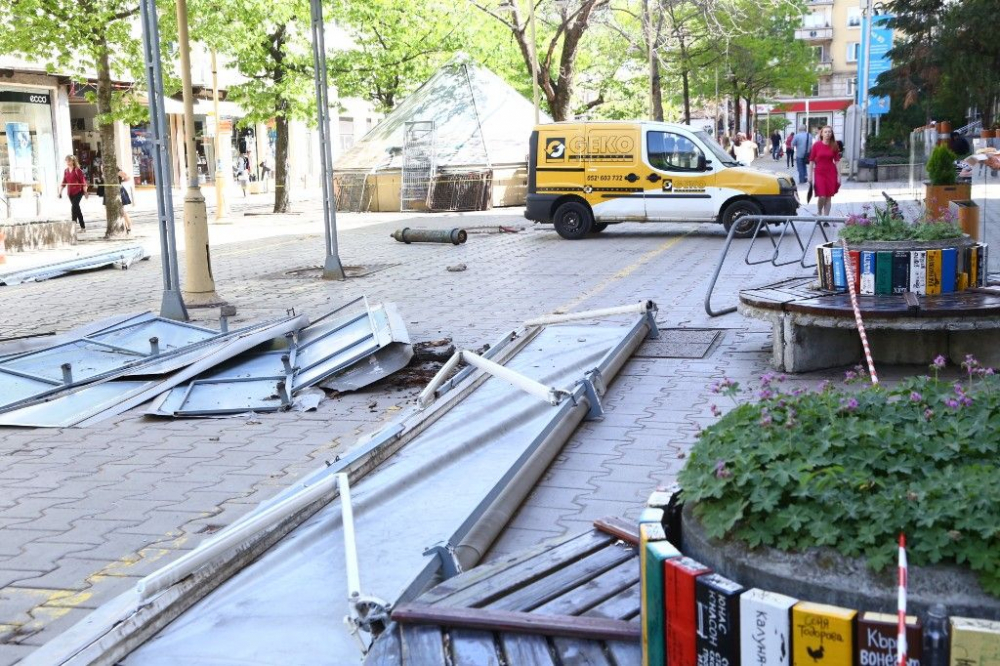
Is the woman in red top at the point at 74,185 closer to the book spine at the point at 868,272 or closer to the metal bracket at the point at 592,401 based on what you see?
the metal bracket at the point at 592,401

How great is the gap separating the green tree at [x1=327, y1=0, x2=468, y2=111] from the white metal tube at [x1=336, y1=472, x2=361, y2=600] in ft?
92.6

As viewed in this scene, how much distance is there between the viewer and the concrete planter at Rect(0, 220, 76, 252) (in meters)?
21.4

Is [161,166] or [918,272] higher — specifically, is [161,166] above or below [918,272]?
above

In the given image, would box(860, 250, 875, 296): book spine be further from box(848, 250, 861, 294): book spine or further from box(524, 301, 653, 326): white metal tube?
box(524, 301, 653, 326): white metal tube

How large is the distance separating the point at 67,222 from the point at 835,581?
883 inches

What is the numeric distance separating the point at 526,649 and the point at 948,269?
5.61 meters

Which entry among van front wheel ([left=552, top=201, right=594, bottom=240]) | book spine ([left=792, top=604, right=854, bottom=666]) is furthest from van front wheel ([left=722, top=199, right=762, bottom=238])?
book spine ([left=792, top=604, right=854, bottom=666])

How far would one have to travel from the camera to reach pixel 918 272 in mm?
7680

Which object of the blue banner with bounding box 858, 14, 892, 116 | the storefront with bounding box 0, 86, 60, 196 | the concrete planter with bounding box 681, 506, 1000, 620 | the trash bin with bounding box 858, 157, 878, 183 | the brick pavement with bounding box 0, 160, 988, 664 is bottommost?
the brick pavement with bounding box 0, 160, 988, 664

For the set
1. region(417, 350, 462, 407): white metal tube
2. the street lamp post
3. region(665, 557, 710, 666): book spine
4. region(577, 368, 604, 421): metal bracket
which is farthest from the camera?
the street lamp post

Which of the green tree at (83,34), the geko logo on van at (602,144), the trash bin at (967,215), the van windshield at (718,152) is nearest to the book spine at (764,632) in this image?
the trash bin at (967,215)

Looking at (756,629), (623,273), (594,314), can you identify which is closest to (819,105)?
(623,273)

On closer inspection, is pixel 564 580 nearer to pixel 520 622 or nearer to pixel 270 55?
pixel 520 622

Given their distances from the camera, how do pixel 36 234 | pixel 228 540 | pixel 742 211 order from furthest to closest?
pixel 36 234 → pixel 742 211 → pixel 228 540
